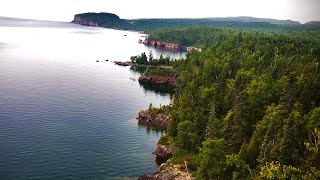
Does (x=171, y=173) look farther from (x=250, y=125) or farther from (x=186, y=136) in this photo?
(x=250, y=125)

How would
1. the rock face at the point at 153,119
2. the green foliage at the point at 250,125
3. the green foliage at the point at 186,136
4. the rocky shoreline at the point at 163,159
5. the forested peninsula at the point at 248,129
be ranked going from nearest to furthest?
the forested peninsula at the point at 248,129, the green foliage at the point at 250,125, the rocky shoreline at the point at 163,159, the green foliage at the point at 186,136, the rock face at the point at 153,119

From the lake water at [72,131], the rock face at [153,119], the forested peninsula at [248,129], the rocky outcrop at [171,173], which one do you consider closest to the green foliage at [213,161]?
the forested peninsula at [248,129]

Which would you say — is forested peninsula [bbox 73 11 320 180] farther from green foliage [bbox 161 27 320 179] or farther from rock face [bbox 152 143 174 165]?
rock face [bbox 152 143 174 165]

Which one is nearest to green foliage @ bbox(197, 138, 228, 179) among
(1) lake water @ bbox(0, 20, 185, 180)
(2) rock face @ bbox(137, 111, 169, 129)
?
(1) lake water @ bbox(0, 20, 185, 180)

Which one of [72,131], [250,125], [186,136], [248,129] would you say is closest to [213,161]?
[248,129]

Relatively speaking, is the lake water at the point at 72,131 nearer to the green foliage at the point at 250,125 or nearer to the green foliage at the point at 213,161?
the green foliage at the point at 250,125
